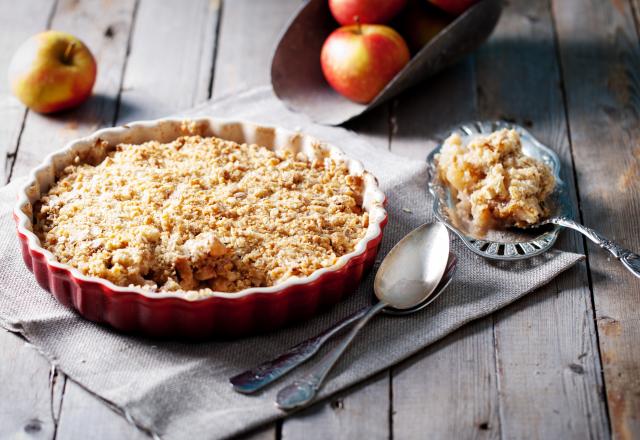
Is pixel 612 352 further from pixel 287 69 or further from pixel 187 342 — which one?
pixel 287 69

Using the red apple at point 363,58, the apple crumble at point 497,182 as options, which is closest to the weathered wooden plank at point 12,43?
the red apple at point 363,58

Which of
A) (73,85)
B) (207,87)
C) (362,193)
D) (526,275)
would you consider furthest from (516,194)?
(73,85)

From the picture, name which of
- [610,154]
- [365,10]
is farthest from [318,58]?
[610,154]

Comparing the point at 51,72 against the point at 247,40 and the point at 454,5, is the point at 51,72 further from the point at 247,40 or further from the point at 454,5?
the point at 454,5

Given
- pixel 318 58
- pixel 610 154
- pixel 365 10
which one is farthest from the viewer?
pixel 318 58

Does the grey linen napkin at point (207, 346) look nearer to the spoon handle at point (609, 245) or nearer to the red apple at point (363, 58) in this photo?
the spoon handle at point (609, 245)

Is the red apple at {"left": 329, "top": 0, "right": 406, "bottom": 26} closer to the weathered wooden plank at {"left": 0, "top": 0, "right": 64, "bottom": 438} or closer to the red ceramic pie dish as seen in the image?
the red ceramic pie dish
